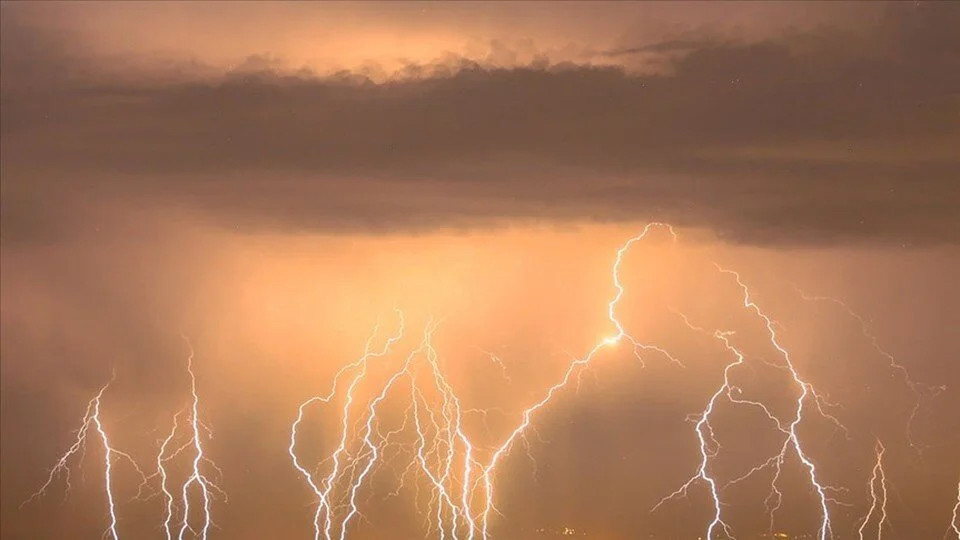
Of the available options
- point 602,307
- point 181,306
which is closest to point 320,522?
point 181,306

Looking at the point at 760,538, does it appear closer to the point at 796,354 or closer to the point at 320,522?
the point at 796,354

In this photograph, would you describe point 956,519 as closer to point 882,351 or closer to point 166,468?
point 882,351

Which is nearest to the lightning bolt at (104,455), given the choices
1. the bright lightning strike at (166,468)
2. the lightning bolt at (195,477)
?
the bright lightning strike at (166,468)

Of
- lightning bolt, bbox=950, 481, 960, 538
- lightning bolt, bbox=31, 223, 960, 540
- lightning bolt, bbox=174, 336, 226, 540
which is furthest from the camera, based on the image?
lightning bolt, bbox=174, 336, 226, 540

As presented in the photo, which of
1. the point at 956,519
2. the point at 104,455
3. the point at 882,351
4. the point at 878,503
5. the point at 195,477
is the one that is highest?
the point at 882,351

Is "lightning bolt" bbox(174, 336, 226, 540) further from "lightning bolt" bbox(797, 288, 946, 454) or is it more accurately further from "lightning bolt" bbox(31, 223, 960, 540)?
"lightning bolt" bbox(797, 288, 946, 454)

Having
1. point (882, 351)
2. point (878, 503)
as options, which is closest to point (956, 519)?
point (878, 503)

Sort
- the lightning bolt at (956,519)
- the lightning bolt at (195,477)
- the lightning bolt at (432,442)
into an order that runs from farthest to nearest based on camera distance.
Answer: the lightning bolt at (195,477) → the lightning bolt at (432,442) → the lightning bolt at (956,519)

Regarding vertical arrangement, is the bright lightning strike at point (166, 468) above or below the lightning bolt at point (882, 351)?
below

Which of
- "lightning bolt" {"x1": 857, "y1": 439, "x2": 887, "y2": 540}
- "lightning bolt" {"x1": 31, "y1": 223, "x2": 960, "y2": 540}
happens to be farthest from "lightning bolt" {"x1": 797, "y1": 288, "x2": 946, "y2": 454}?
"lightning bolt" {"x1": 857, "y1": 439, "x2": 887, "y2": 540}

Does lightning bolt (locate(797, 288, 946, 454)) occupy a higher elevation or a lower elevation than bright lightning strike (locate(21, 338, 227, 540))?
higher

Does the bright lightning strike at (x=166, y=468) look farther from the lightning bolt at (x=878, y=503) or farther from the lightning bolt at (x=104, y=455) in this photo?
the lightning bolt at (x=878, y=503)
